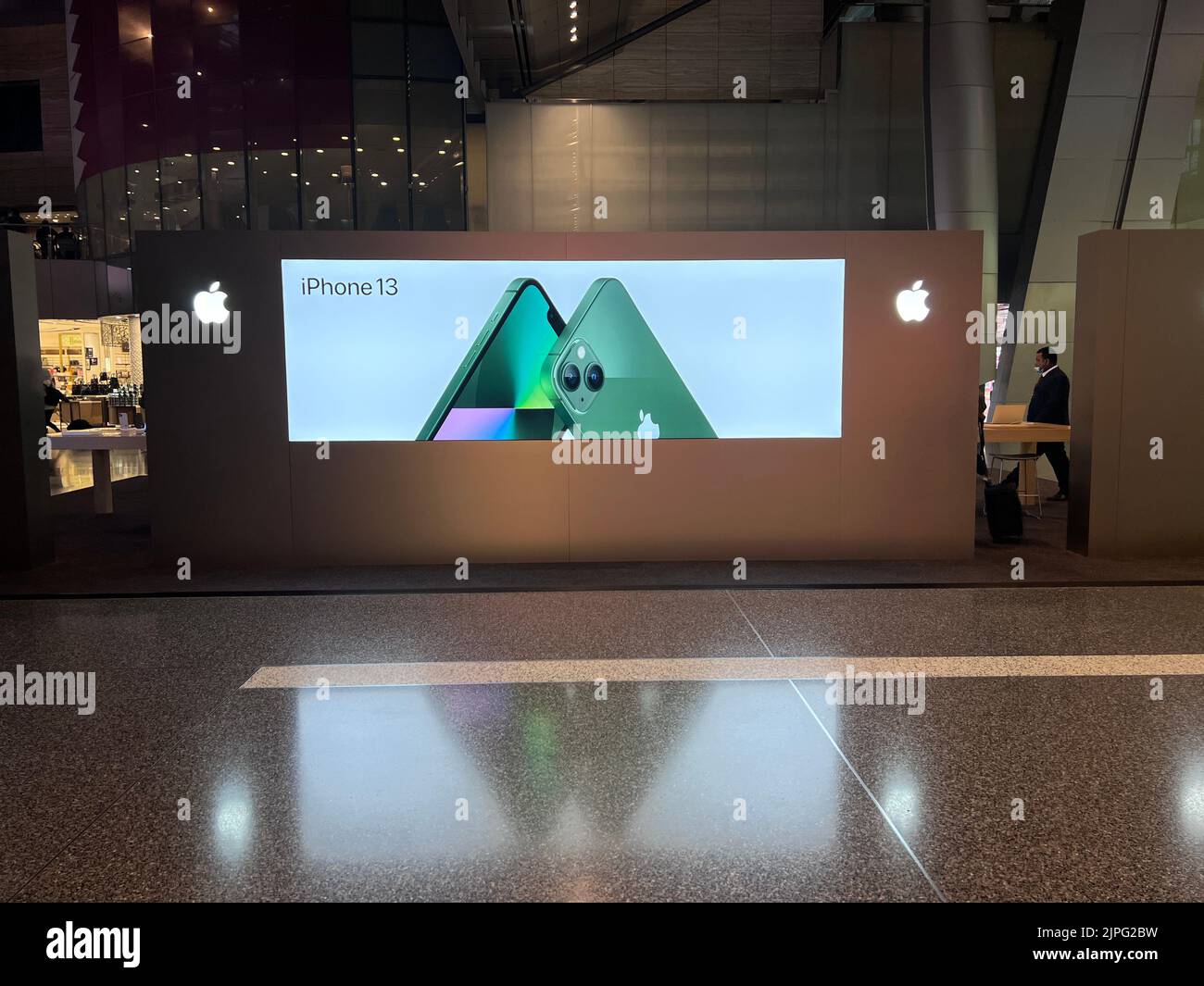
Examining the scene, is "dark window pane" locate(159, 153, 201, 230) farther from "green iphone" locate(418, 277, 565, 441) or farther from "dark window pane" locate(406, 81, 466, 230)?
"green iphone" locate(418, 277, 565, 441)

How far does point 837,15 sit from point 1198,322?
42.4ft

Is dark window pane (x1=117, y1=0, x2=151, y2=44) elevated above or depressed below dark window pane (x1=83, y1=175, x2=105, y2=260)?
above

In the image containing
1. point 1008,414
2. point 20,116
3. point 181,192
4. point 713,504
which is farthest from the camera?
point 20,116

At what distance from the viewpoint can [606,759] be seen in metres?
3.57

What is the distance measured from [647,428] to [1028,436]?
14.5ft

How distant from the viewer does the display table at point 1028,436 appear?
30.1 feet

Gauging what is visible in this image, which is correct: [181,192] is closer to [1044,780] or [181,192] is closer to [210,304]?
[210,304]

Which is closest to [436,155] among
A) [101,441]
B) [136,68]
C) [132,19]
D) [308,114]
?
[308,114]

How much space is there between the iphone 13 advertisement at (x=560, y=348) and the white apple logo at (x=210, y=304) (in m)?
0.53

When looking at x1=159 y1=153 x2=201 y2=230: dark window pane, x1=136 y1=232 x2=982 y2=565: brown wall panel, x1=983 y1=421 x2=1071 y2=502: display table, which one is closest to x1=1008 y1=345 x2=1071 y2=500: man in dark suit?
x1=983 y1=421 x2=1071 y2=502: display table

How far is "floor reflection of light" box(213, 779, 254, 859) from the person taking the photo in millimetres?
2908

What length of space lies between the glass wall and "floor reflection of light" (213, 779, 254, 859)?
15.8 m

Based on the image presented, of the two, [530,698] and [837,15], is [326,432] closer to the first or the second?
[530,698]
